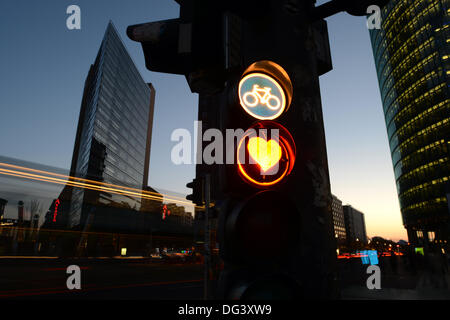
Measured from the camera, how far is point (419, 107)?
53.7 metres

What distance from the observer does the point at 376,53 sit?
70312mm

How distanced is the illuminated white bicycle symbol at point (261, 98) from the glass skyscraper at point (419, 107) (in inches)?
2329

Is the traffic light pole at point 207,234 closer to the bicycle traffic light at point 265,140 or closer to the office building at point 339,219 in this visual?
the bicycle traffic light at point 265,140

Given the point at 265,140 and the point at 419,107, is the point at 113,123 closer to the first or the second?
the point at 419,107

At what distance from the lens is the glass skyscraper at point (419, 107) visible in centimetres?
4862

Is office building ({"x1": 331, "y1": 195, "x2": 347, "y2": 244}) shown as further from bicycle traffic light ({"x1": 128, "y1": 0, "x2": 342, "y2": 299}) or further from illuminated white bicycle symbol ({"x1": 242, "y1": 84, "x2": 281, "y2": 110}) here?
illuminated white bicycle symbol ({"x1": 242, "y1": 84, "x2": 281, "y2": 110})

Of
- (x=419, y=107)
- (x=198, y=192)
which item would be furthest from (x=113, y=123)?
(x=198, y=192)

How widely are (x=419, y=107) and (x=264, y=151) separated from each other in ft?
221

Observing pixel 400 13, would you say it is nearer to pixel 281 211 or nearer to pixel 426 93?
pixel 426 93

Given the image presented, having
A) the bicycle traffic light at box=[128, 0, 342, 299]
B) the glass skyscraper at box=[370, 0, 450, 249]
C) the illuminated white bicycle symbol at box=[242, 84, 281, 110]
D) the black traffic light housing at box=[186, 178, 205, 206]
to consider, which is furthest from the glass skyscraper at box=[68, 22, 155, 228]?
the illuminated white bicycle symbol at box=[242, 84, 281, 110]

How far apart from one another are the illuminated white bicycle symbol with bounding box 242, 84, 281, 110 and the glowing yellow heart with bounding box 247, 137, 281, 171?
0.64 feet

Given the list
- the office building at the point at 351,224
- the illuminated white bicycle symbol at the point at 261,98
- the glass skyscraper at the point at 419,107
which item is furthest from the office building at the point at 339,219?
the illuminated white bicycle symbol at the point at 261,98

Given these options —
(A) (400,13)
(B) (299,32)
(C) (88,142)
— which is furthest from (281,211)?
(C) (88,142)

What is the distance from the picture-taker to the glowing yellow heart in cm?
124
